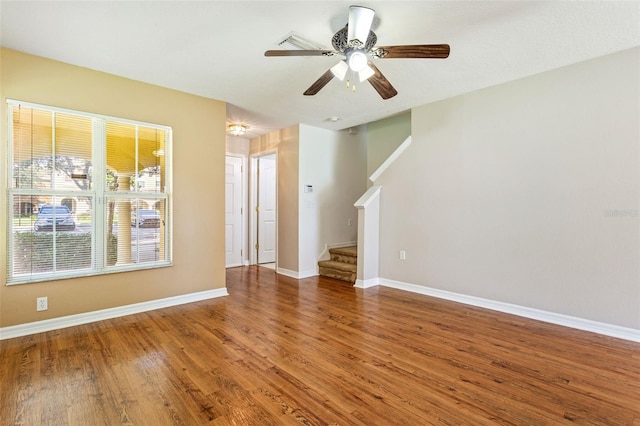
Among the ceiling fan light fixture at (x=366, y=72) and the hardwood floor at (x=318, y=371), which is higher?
the ceiling fan light fixture at (x=366, y=72)

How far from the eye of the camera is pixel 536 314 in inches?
130

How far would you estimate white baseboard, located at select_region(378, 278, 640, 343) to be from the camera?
282cm

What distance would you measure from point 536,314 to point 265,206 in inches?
189

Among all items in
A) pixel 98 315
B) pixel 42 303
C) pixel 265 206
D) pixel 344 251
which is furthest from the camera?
pixel 265 206

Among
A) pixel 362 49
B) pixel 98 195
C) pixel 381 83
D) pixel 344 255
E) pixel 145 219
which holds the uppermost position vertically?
pixel 362 49

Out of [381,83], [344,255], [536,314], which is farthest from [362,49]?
[344,255]

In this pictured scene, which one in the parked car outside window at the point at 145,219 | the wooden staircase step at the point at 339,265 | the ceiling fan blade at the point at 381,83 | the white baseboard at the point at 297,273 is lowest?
the white baseboard at the point at 297,273

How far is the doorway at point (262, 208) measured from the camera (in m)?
6.34

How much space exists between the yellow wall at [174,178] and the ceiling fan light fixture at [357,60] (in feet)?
7.74

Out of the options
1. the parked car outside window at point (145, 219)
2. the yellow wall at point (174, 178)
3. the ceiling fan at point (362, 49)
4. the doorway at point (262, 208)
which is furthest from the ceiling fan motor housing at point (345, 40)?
the doorway at point (262, 208)

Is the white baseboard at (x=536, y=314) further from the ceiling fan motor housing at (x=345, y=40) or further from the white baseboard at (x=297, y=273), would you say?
the ceiling fan motor housing at (x=345, y=40)

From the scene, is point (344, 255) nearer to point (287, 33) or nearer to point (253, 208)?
point (253, 208)

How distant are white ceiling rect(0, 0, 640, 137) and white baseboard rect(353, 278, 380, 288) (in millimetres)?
2670

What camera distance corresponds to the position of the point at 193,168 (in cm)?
391
